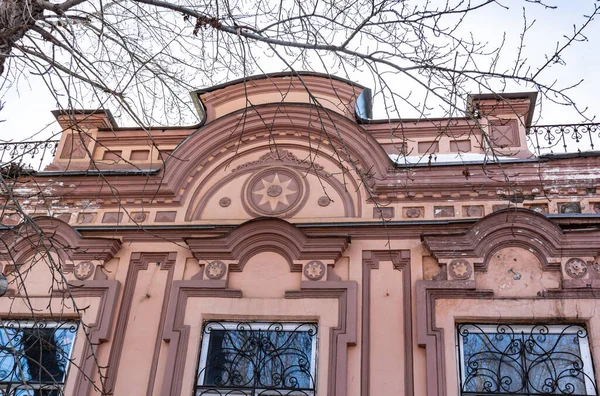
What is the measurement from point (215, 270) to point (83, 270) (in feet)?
4.30

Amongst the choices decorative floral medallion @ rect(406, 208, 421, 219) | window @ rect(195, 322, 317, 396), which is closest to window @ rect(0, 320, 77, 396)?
window @ rect(195, 322, 317, 396)

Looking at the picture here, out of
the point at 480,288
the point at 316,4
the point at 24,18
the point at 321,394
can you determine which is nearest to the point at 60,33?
the point at 24,18

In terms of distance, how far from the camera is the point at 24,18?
5.49 metres

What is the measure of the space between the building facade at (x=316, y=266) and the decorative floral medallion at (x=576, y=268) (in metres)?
0.01

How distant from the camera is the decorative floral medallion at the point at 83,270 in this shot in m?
6.42

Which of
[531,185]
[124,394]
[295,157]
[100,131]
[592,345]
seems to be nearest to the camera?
[592,345]

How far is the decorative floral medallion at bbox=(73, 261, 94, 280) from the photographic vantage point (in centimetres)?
642

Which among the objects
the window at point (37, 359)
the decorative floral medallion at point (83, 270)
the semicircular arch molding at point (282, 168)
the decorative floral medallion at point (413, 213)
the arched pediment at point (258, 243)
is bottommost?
the window at point (37, 359)

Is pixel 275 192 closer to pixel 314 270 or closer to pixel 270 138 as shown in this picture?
pixel 270 138

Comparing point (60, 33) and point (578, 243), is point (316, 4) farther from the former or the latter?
point (578, 243)

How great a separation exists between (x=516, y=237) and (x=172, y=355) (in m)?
3.18

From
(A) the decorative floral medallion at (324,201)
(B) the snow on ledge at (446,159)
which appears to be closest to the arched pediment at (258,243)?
(A) the decorative floral medallion at (324,201)

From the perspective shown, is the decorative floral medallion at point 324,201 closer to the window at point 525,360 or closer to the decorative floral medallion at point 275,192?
the decorative floral medallion at point 275,192

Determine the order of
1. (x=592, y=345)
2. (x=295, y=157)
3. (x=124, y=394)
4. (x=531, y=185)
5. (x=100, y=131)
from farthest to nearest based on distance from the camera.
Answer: (x=100, y=131), (x=295, y=157), (x=531, y=185), (x=124, y=394), (x=592, y=345)
